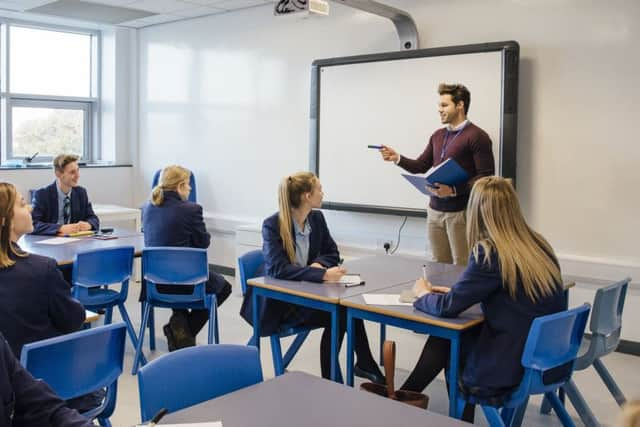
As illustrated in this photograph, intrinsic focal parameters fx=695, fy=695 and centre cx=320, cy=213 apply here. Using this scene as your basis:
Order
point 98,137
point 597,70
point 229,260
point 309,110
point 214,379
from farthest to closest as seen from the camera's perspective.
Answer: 1. point 98,137
2. point 229,260
3. point 309,110
4. point 597,70
5. point 214,379

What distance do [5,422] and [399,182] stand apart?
4.38 m

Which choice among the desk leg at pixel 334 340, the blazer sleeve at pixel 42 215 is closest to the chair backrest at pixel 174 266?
the blazer sleeve at pixel 42 215

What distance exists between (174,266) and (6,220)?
1.75 m

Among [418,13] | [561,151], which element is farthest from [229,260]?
[561,151]

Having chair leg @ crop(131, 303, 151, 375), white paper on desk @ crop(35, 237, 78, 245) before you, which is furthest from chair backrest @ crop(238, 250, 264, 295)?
white paper on desk @ crop(35, 237, 78, 245)

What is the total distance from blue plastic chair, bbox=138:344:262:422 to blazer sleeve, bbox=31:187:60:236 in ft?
10.3

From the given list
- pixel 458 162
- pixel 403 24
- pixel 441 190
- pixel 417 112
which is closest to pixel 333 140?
pixel 417 112

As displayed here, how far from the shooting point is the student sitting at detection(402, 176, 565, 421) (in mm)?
2738

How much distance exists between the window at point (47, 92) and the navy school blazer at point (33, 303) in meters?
5.64

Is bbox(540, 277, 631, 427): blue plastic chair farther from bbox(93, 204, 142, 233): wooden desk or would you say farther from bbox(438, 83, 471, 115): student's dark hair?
bbox(93, 204, 142, 233): wooden desk

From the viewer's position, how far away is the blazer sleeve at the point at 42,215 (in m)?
4.86

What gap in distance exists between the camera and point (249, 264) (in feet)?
13.1

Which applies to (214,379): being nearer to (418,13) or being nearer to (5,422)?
(5,422)

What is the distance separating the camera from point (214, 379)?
2.11m
